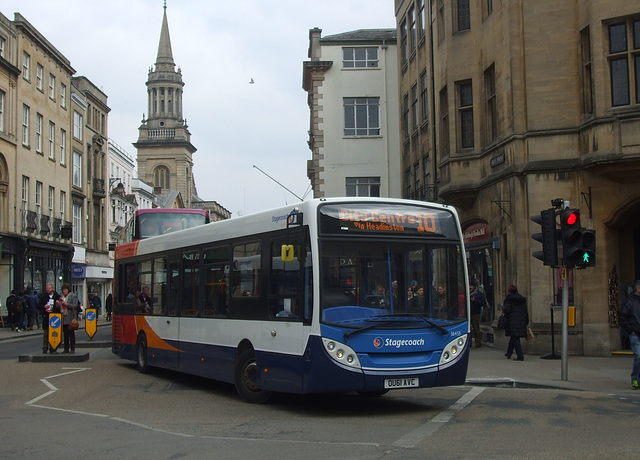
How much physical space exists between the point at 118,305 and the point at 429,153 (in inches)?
618

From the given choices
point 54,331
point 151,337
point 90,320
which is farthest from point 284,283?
point 90,320

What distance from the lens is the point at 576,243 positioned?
14320 millimetres

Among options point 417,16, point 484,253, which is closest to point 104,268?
point 417,16

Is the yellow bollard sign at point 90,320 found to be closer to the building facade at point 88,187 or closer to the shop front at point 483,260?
the shop front at point 483,260

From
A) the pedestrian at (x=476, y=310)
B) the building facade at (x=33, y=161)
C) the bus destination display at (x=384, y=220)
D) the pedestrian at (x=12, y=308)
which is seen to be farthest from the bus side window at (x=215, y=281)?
the building facade at (x=33, y=161)

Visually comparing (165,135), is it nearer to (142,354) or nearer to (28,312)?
(28,312)

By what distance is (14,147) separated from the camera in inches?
1742

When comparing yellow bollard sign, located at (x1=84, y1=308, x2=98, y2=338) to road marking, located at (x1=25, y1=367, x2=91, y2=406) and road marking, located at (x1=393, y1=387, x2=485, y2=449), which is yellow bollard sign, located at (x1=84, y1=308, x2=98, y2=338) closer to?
road marking, located at (x1=25, y1=367, x2=91, y2=406)

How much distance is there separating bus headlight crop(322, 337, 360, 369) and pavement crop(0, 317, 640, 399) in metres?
4.81

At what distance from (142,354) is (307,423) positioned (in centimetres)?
788

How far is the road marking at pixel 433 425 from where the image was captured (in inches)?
348

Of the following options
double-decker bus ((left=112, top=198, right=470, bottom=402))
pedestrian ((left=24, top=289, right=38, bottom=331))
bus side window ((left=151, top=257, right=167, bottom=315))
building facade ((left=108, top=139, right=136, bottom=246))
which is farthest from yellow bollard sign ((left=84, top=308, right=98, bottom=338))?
building facade ((left=108, top=139, right=136, bottom=246))

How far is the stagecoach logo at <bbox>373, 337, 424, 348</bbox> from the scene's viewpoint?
1068 cm

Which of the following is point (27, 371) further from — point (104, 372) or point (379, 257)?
point (379, 257)
